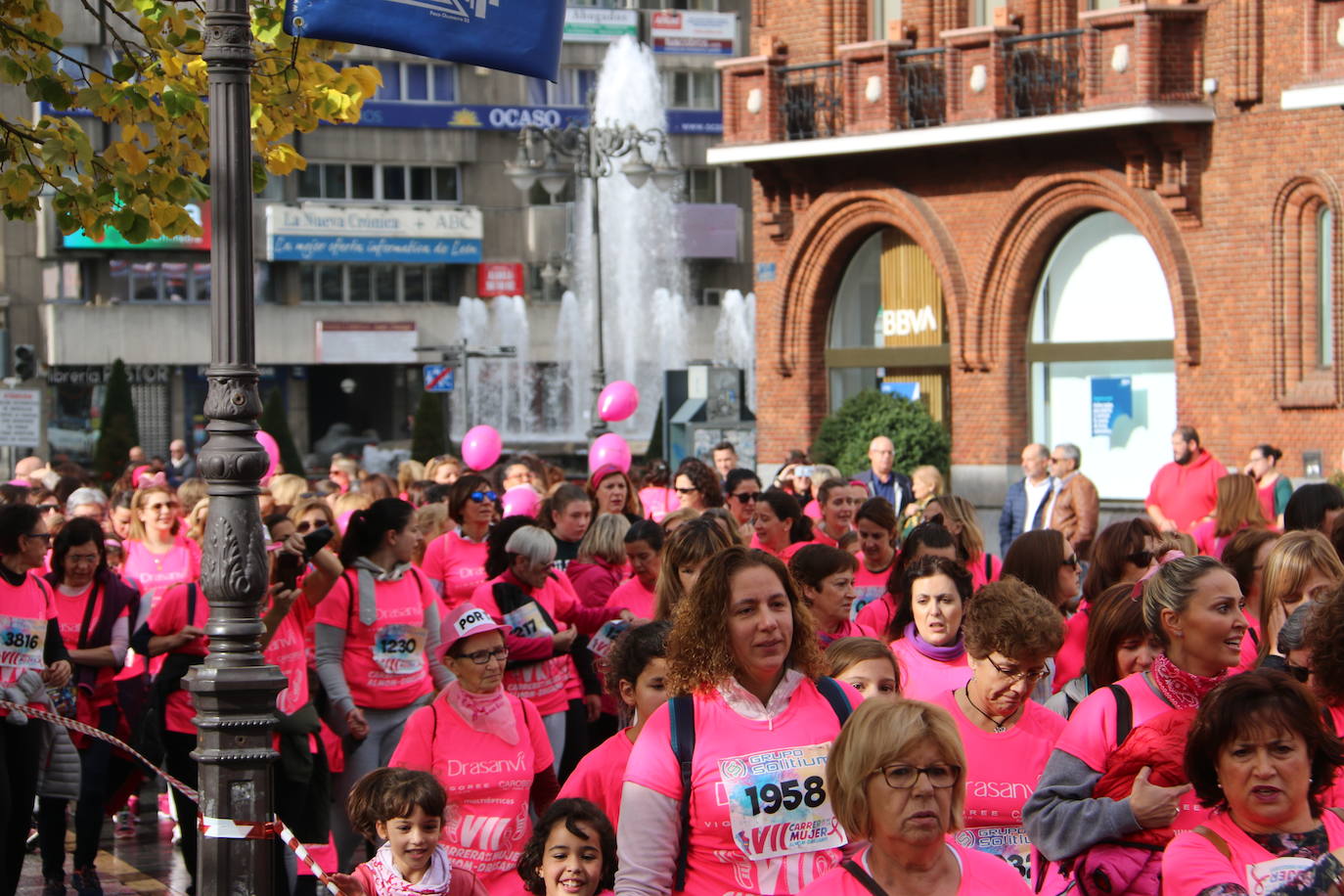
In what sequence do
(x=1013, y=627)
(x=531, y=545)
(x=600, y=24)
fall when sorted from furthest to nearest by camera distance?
(x=600, y=24)
(x=531, y=545)
(x=1013, y=627)

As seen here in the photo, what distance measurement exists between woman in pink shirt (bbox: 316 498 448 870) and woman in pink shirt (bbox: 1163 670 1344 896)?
16.8ft

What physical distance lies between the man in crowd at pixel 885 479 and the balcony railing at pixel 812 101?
10.9 m

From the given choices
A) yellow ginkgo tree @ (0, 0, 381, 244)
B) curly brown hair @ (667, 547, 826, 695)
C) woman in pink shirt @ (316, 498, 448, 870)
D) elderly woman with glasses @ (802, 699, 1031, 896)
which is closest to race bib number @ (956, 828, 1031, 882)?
curly brown hair @ (667, 547, 826, 695)

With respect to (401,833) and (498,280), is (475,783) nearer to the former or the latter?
(401,833)

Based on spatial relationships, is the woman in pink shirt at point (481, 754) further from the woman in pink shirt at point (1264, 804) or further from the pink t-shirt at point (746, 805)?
the woman in pink shirt at point (1264, 804)

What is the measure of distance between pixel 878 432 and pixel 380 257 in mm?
34786

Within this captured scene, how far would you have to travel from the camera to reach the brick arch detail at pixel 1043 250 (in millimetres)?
24062

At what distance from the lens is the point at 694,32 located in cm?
6084

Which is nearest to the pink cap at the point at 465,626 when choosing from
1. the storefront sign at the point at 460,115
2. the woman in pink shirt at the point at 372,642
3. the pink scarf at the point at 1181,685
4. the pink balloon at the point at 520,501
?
the woman in pink shirt at the point at 372,642

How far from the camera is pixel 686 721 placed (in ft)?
15.1

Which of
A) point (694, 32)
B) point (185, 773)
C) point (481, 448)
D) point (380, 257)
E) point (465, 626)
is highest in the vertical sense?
point (694, 32)

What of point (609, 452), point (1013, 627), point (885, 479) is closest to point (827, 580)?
point (1013, 627)

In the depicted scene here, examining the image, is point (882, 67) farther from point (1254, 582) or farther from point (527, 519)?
point (1254, 582)

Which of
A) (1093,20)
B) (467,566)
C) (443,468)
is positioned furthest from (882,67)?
(467,566)
